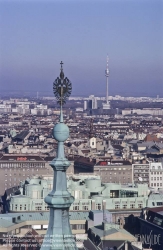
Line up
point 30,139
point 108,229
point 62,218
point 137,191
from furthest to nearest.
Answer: point 30,139, point 137,191, point 108,229, point 62,218

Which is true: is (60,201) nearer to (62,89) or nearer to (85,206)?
(62,89)

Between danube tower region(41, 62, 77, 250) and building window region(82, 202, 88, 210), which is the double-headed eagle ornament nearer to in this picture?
danube tower region(41, 62, 77, 250)

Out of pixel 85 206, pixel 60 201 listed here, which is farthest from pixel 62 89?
pixel 85 206

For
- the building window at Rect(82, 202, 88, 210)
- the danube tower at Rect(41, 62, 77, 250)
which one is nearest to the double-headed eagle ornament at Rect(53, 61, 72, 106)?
the danube tower at Rect(41, 62, 77, 250)

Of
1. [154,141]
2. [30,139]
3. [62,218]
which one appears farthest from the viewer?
[30,139]

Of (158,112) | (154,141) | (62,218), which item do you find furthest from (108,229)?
(158,112)

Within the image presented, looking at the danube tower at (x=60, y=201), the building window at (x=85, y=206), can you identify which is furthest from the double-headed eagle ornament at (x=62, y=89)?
the building window at (x=85, y=206)

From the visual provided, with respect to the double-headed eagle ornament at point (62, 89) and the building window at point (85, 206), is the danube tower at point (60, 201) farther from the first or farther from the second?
the building window at point (85, 206)

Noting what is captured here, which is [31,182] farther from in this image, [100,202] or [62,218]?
[62,218]
